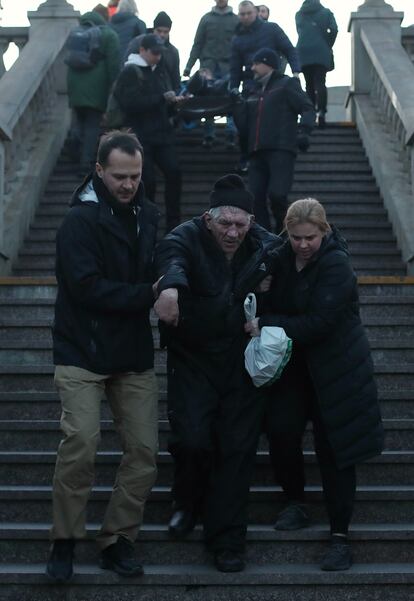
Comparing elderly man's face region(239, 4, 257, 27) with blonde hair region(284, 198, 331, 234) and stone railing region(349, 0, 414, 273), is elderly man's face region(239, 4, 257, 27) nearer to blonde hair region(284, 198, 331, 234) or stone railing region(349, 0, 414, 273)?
stone railing region(349, 0, 414, 273)

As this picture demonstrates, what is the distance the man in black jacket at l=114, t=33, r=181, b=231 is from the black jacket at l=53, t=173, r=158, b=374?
4.55 meters

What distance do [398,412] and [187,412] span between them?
5.90ft

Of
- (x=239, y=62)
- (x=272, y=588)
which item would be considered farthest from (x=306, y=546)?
(x=239, y=62)

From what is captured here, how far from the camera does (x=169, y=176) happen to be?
1120cm

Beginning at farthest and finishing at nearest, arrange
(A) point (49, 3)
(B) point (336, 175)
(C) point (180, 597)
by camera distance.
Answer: (A) point (49, 3), (B) point (336, 175), (C) point (180, 597)

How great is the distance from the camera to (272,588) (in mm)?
6477

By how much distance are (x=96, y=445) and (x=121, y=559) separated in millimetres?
559

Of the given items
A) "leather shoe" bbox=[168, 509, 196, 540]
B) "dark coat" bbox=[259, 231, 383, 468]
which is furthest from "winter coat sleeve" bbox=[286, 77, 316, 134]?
"leather shoe" bbox=[168, 509, 196, 540]

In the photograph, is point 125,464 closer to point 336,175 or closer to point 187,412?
point 187,412

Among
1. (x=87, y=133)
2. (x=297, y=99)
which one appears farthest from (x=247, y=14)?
(x=297, y=99)

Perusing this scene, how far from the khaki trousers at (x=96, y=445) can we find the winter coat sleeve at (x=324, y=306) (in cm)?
67

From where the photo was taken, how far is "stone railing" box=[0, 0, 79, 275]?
11273 millimetres

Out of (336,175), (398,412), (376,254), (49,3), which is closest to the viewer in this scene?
(398,412)

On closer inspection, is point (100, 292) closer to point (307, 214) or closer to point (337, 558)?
point (307, 214)
